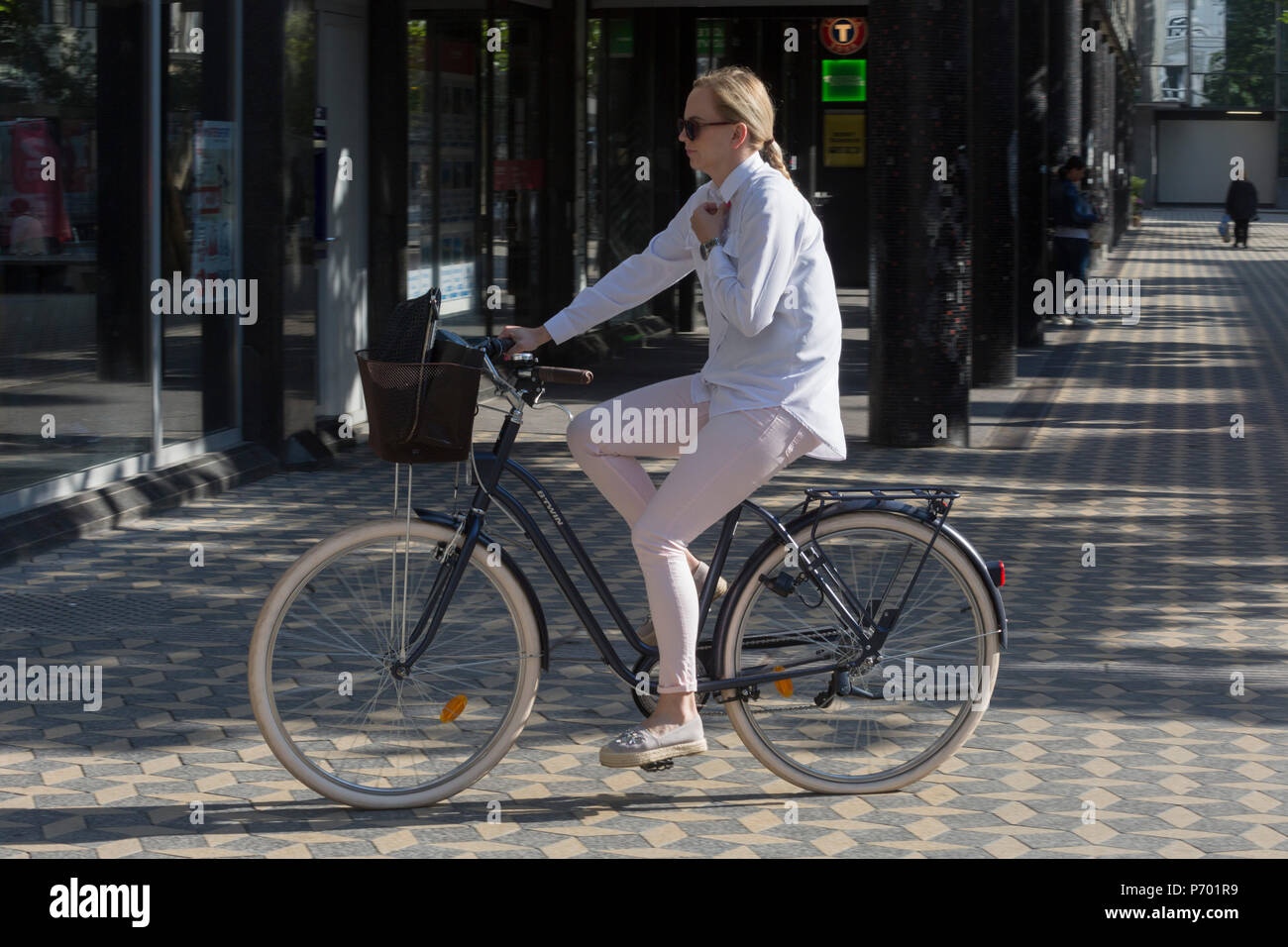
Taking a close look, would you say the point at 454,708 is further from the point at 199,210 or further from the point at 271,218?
the point at 271,218

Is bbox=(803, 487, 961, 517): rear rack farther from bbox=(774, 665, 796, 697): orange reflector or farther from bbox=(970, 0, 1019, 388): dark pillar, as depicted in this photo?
bbox=(970, 0, 1019, 388): dark pillar

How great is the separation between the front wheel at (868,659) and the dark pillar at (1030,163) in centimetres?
1308

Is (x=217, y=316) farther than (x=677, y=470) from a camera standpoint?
Yes

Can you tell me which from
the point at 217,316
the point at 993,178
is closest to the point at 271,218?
the point at 217,316

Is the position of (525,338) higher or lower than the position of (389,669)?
higher

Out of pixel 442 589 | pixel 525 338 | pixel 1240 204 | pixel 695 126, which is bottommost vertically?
pixel 442 589

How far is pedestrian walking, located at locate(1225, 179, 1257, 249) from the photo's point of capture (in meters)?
44.5

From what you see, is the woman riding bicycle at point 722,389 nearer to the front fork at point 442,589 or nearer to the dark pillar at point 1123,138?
the front fork at point 442,589

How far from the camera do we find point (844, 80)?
1032 inches

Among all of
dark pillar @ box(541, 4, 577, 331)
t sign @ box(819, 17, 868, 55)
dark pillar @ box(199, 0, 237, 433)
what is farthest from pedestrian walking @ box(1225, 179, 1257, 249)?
dark pillar @ box(199, 0, 237, 433)

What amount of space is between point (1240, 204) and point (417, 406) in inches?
1710

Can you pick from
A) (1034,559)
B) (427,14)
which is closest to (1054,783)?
(1034,559)

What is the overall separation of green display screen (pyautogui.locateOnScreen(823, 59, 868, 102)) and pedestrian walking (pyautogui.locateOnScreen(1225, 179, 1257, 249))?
68.8ft

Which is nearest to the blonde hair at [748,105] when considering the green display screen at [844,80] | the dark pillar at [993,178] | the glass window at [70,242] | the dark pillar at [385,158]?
the glass window at [70,242]
